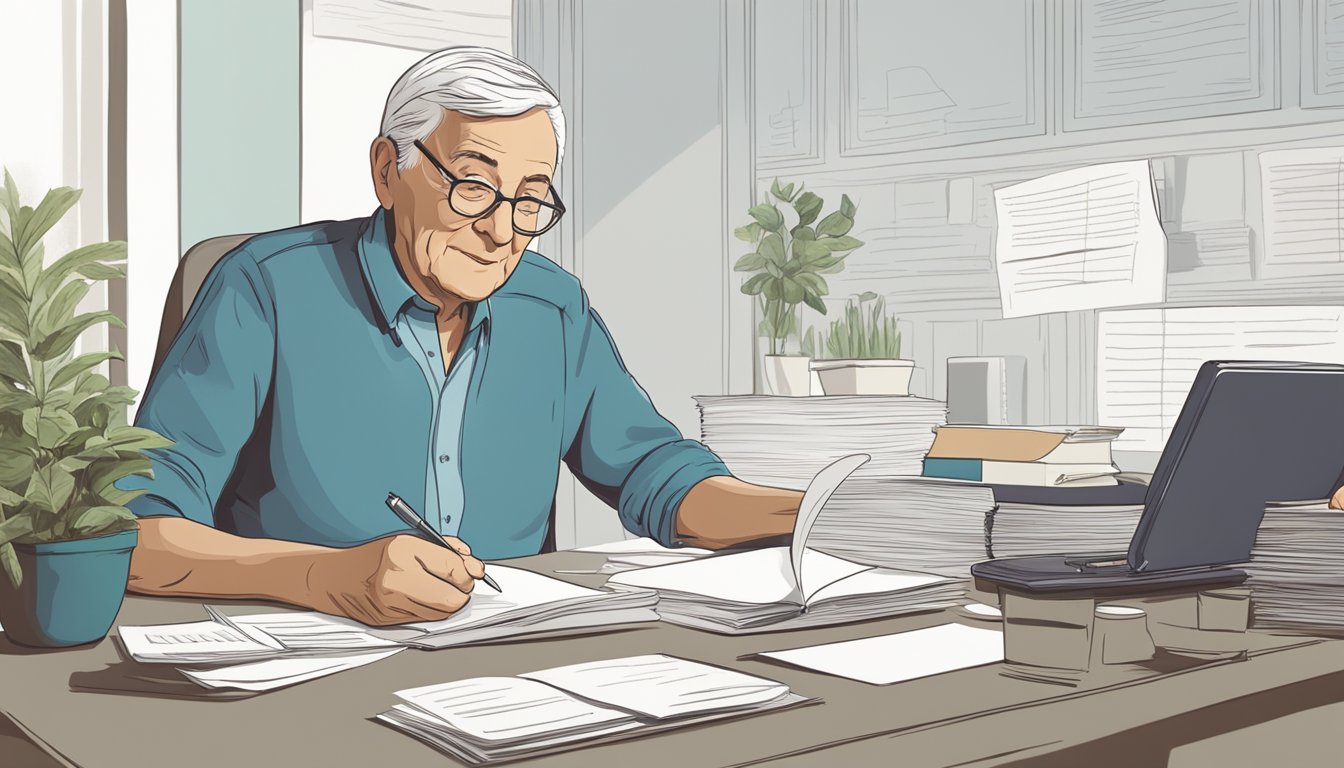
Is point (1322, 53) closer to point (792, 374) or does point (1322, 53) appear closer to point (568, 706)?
point (792, 374)

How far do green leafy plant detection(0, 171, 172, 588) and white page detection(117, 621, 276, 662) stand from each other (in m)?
0.09

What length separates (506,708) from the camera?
0.65m

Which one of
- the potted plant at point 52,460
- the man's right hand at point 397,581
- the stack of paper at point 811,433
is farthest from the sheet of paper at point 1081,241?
the potted plant at point 52,460

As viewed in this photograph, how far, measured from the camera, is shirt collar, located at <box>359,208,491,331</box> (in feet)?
4.86

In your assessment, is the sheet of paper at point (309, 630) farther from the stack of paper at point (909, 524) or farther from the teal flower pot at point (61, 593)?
the stack of paper at point (909, 524)

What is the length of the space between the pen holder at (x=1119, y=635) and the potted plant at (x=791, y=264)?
5.19ft

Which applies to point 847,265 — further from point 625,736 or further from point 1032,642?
point 625,736

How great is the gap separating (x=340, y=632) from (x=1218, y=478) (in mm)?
710

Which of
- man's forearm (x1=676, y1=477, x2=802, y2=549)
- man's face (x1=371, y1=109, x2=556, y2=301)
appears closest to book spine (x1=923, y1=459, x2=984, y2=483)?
man's forearm (x1=676, y1=477, x2=802, y2=549)

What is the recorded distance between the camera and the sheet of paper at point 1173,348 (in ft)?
6.39

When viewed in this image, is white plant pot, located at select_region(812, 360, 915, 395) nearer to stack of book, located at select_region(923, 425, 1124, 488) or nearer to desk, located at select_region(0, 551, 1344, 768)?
stack of book, located at select_region(923, 425, 1124, 488)

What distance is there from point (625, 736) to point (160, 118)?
1858 millimetres

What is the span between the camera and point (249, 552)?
105 cm

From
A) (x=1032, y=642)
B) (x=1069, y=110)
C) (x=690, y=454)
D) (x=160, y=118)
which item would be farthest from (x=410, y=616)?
(x=1069, y=110)
